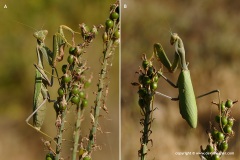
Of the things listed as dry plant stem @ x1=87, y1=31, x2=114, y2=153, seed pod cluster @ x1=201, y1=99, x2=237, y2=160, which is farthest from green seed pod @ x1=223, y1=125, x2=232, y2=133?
dry plant stem @ x1=87, y1=31, x2=114, y2=153

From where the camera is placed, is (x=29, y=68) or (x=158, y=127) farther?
(x=158, y=127)

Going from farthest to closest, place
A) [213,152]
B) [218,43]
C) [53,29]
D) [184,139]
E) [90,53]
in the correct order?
1. [218,43]
2. [184,139]
3. [53,29]
4. [90,53]
5. [213,152]

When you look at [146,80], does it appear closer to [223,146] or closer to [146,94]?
[146,94]

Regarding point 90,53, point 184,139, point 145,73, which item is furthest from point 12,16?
point 184,139

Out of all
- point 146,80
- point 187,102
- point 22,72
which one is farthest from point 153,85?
point 22,72

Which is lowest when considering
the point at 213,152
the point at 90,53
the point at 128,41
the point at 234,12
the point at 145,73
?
the point at 213,152

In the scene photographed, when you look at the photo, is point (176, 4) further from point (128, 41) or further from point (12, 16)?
point (12, 16)
